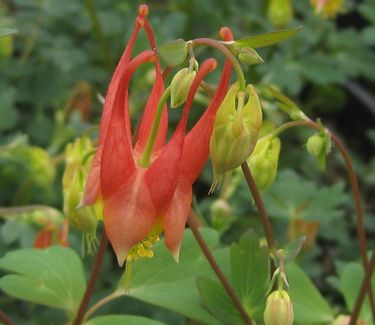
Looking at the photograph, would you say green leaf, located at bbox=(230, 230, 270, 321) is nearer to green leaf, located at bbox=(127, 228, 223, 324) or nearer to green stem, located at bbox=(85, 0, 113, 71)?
green leaf, located at bbox=(127, 228, 223, 324)

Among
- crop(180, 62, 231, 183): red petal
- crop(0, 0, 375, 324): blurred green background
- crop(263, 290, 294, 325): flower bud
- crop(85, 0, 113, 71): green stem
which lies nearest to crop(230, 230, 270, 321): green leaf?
crop(263, 290, 294, 325): flower bud

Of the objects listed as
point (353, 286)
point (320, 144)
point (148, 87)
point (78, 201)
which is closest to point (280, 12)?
point (148, 87)

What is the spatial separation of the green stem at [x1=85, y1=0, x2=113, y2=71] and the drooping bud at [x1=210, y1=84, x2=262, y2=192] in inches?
63.9

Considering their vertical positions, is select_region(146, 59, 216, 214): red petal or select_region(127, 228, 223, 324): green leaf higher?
select_region(146, 59, 216, 214): red petal

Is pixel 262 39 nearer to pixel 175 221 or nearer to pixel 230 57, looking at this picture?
pixel 230 57

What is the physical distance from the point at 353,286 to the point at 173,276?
45cm

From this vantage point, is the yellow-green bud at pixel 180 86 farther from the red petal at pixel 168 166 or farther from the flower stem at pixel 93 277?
the flower stem at pixel 93 277

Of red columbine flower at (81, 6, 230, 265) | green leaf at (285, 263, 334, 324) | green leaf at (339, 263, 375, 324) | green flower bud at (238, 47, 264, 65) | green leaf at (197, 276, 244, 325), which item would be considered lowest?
green leaf at (339, 263, 375, 324)

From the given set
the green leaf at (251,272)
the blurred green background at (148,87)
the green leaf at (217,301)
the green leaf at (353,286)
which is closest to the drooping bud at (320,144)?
the green leaf at (251,272)

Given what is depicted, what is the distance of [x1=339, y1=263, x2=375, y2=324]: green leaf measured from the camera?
1920 mm

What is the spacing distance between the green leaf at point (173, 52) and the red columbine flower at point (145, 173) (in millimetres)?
40

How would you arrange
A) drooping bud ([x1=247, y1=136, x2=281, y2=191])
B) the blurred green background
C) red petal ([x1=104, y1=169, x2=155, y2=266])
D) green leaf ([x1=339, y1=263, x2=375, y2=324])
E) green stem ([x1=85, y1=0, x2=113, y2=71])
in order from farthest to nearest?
green stem ([x1=85, y1=0, x2=113, y2=71]) < the blurred green background < green leaf ([x1=339, y1=263, x2=375, y2=324]) < drooping bud ([x1=247, y1=136, x2=281, y2=191]) < red petal ([x1=104, y1=169, x2=155, y2=266])

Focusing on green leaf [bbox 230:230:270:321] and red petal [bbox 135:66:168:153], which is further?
green leaf [bbox 230:230:270:321]

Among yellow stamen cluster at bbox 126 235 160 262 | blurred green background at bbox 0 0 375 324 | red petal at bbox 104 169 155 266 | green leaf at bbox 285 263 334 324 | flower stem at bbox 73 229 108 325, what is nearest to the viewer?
red petal at bbox 104 169 155 266
